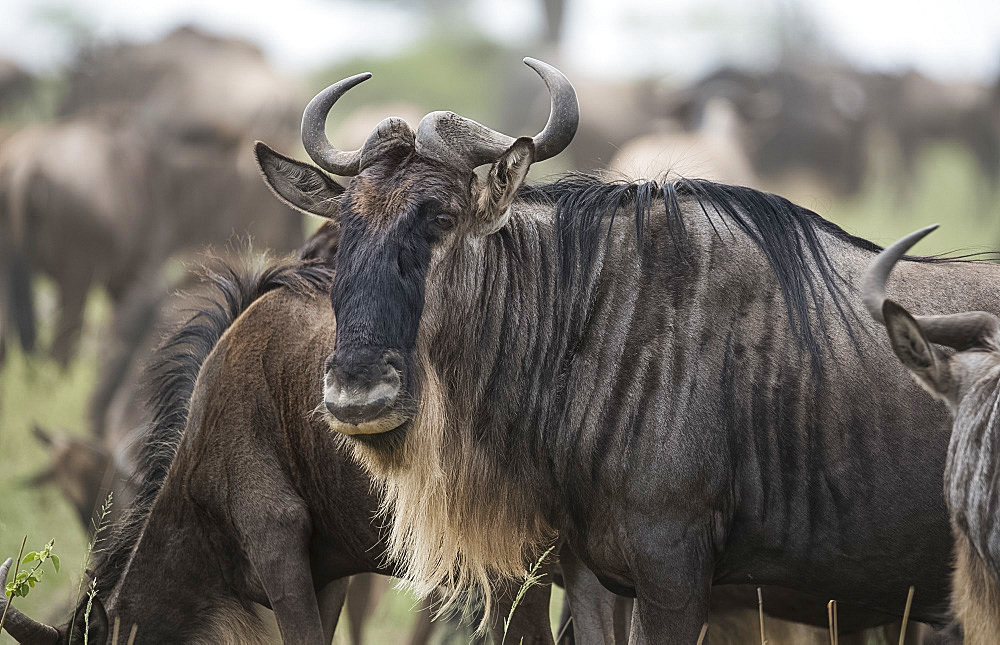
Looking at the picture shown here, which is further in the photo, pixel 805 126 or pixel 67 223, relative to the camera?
pixel 805 126

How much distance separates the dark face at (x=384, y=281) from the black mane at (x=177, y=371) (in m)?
0.96

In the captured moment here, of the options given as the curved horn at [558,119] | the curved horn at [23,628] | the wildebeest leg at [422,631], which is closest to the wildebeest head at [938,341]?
the curved horn at [558,119]

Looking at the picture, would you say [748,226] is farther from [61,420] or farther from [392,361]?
[61,420]

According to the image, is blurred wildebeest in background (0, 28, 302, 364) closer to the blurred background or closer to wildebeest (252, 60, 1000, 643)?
the blurred background

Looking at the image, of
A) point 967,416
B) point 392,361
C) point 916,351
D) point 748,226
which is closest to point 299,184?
point 392,361

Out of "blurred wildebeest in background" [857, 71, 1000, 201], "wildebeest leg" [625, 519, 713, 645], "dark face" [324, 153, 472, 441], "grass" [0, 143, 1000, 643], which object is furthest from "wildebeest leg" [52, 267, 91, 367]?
"blurred wildebeest in background" [857, 71, 1000, 201]

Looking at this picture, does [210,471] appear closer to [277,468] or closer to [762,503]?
[277,468]

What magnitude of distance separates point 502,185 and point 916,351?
1.17 m

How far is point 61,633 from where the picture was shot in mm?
3908

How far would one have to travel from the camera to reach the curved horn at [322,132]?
350 centimetres

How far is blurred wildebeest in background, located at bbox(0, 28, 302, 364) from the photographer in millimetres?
9820

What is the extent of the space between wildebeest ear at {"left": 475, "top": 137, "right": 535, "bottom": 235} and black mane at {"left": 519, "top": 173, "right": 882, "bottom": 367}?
0.25 metres

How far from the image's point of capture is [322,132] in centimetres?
358

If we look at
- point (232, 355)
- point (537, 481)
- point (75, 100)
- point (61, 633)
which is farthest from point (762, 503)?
point (75, 100)
